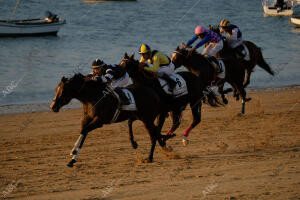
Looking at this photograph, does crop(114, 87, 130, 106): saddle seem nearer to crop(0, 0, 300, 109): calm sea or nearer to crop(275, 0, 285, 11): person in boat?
crop(0, 0, 300, 109): calm sea

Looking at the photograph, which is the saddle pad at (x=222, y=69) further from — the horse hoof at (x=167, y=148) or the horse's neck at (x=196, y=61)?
the horse hoof at (x=167, y=148)

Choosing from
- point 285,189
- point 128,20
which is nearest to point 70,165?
point 285,189

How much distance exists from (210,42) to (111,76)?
4608mm

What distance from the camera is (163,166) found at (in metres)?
9.27

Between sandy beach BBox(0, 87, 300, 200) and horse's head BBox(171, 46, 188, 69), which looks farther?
horse's head BBox(171, 46, 188, 69)

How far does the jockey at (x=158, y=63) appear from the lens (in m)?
10.0

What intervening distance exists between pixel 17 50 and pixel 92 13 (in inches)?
702

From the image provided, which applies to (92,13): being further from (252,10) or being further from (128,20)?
(252,10)

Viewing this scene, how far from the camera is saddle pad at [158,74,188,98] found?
1024 centimetres

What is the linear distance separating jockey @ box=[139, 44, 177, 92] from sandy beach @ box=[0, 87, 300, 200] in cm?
154

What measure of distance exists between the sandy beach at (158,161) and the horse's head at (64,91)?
1.20 meters

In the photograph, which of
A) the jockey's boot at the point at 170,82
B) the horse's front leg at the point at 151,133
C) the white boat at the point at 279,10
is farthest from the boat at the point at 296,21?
the horse's front leg at the point at 151,133

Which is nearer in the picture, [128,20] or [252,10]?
[128,20]

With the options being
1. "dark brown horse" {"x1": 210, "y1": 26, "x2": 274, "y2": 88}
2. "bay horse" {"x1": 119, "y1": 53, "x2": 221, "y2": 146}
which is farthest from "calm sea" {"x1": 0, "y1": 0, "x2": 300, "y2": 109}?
"bay horse" {"x1": 119, "y1": 53, "x2": 221, "y2": 146}
